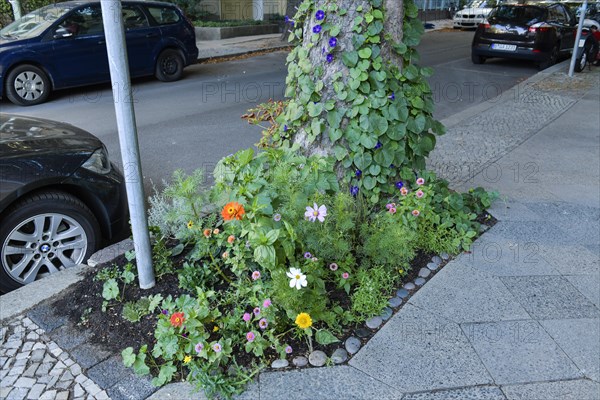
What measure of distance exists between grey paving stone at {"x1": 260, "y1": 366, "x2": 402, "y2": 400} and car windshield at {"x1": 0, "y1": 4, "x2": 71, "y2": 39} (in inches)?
372

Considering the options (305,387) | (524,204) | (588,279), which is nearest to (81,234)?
(305,387)

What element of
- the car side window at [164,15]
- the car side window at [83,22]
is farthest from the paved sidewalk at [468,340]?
the car side window at [164,15]

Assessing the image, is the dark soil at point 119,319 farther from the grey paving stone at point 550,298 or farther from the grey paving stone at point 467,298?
the grey paving stone at point 550,298

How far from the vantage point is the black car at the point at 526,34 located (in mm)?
14375

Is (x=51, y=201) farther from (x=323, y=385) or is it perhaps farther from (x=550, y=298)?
(x=550, y=298)

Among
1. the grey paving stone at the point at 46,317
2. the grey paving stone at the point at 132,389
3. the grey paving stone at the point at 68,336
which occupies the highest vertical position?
the grey paving stone at the point at 46,317

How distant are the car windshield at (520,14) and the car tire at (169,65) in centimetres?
945

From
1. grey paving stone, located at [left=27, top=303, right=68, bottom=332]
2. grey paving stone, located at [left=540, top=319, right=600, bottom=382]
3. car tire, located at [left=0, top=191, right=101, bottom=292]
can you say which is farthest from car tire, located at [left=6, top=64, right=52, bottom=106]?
grey paving stone, located at [left=540, top=319, right=600, bottom=382]

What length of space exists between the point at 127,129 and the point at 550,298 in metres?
3.02

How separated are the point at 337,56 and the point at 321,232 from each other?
4.80ft

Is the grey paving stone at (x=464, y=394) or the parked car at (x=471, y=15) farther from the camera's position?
the parked car at (x=471, y=15)

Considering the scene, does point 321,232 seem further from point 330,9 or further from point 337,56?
point 330,9

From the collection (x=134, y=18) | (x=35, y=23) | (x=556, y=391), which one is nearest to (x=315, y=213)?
(x=556, y=391)

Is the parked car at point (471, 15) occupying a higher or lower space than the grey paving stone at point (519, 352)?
higher
